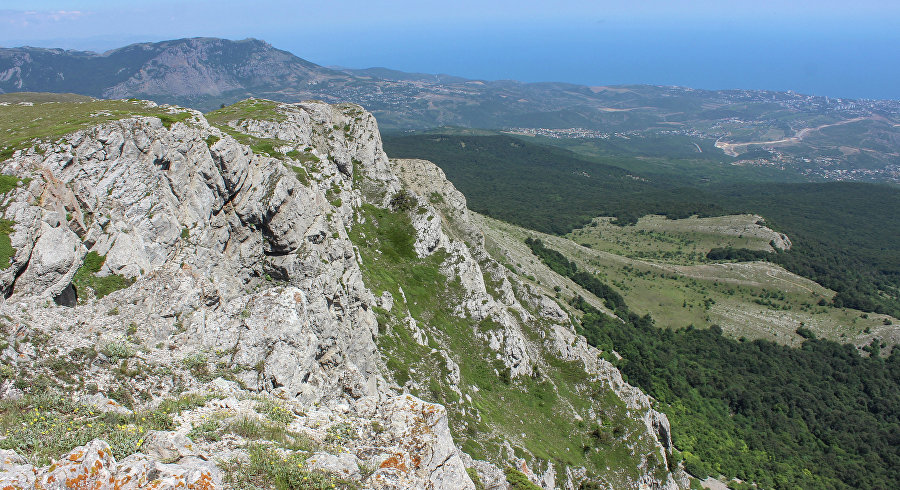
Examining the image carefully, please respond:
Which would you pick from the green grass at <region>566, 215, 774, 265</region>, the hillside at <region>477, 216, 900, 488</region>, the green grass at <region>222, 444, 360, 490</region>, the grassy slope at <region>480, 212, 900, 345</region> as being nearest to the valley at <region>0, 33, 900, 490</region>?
the green grass at <region>222, 444, 360, 490</region>

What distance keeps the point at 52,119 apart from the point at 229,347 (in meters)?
22.5

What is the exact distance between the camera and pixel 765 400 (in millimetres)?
96875

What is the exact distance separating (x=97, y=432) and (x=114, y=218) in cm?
1449

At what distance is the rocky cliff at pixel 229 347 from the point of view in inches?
497

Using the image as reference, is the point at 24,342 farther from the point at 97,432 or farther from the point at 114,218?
the point at 114,218

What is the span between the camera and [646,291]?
134 metres

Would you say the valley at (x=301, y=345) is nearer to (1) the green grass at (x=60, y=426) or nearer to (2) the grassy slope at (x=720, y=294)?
(1) the green grass at (x=60, y=426)

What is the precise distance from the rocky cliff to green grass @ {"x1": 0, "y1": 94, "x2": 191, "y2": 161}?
0.49m

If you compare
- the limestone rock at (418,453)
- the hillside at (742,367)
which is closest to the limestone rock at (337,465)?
the limestone rock at (418,453)

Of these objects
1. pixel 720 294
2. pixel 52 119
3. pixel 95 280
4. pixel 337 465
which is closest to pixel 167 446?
pixel 337 465

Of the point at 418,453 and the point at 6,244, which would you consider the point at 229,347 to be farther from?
the point at 418,453

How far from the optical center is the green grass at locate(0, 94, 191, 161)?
2267cm

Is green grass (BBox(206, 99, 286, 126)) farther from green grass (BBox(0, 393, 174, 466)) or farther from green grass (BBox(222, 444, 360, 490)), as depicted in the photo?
green grass (BBox(222, 444, 360, 490))

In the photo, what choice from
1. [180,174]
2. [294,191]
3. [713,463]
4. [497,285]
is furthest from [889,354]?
[180,174]
